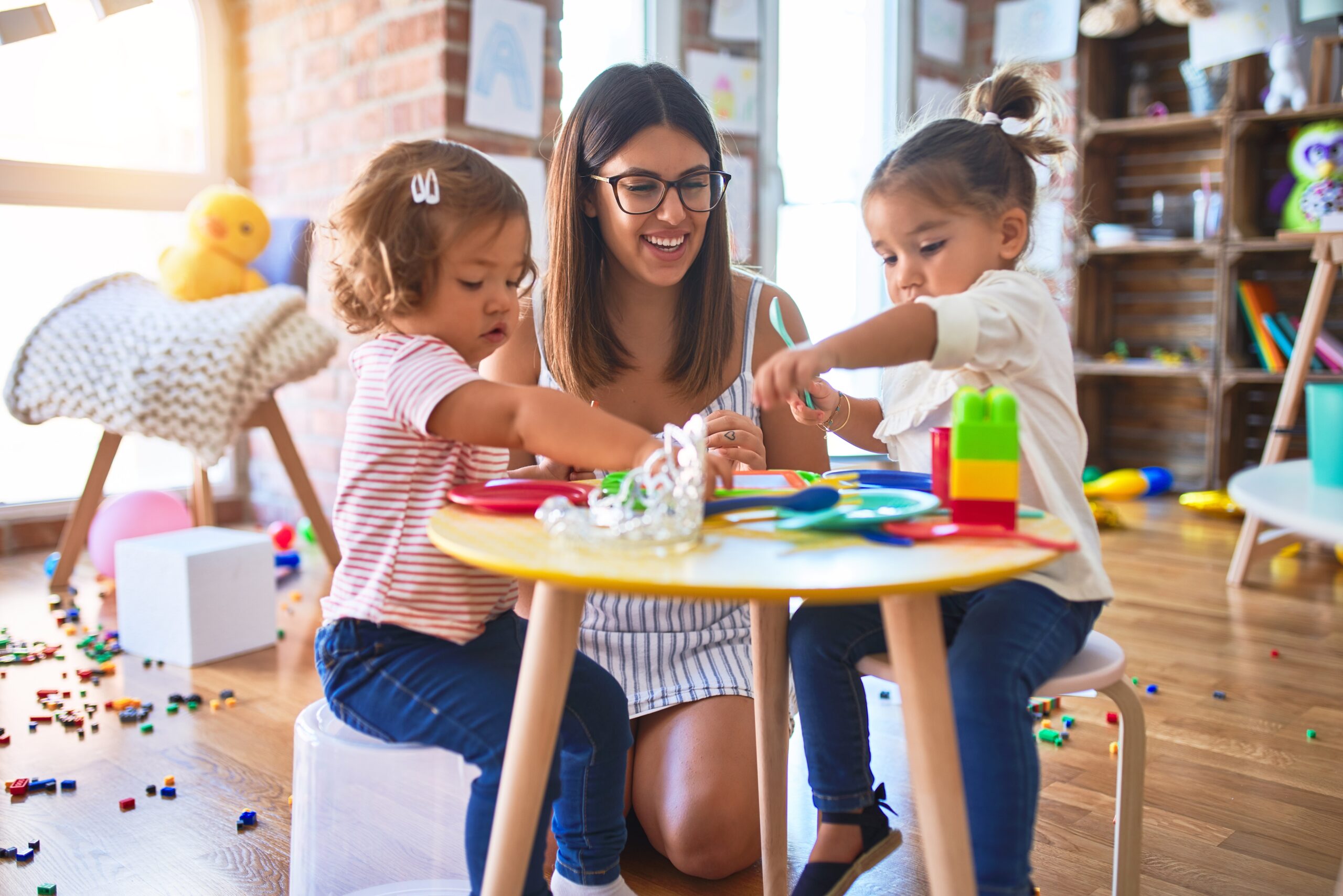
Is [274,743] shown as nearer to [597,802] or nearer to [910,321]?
[597,802]

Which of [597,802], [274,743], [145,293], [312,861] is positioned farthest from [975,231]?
[145,293]

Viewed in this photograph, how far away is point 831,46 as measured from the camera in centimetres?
409

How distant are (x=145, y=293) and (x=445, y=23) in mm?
931

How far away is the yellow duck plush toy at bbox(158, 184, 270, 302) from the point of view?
246 cm

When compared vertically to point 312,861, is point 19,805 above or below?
below

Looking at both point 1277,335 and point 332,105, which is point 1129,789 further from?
point 1277,335

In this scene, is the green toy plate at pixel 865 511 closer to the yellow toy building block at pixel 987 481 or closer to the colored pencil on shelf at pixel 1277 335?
the yellow toy building block at pixel 987 481

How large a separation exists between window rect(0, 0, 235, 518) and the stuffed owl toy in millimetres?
3566

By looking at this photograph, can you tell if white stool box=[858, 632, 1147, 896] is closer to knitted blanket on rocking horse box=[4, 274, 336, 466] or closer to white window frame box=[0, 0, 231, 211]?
knitted blanket on rocking horse box=[4, 274, 336, 466]

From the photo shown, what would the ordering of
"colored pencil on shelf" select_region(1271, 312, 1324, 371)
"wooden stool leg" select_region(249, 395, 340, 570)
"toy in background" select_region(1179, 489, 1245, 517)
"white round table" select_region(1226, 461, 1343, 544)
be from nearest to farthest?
"white round table" select_region(1226, 461, 1343, 544) → "wooden stool leg" select_region(249, 395, 340, 570) → "toy in background" select_region(1179, 489, 1245, 517) → "colored pencil on shelf" select_region(1271, 312, 1324, 371)

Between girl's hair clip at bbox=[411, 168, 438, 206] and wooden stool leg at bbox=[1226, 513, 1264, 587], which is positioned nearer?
girl's hair clip at bbox=[411, 168, 438, 206]

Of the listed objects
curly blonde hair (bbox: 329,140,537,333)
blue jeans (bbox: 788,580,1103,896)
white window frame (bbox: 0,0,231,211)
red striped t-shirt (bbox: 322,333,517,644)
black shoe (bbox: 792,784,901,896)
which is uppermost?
white window frame (bbox: 0,0,231,211)

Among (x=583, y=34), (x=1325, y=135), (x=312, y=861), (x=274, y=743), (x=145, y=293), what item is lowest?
(x=274, y=743)

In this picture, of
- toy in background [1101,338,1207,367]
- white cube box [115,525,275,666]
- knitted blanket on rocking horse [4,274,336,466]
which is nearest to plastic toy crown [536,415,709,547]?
white cube box [115,525,275,666]
